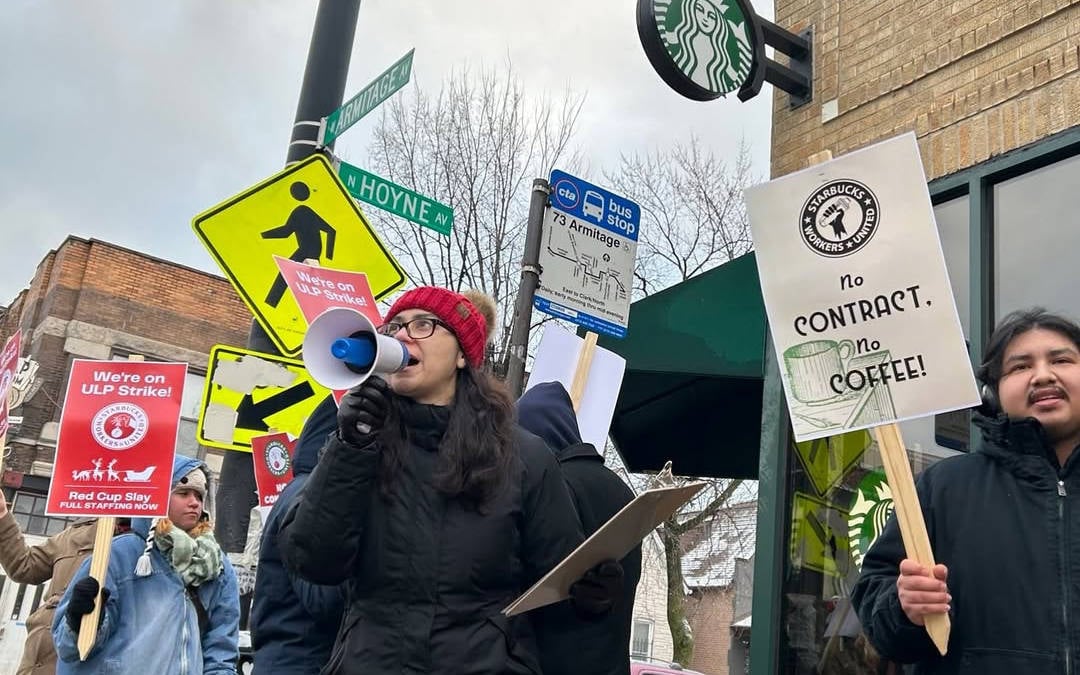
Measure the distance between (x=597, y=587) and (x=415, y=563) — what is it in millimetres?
458

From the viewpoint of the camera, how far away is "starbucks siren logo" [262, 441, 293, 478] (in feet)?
18.4

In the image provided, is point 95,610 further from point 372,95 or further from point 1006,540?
point 372,95

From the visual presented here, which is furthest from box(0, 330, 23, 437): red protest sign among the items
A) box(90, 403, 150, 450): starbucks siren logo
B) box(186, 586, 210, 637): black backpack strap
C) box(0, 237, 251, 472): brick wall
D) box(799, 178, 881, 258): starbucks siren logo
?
box(0, 237, 251, 472): brick wall

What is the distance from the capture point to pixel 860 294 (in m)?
2.65

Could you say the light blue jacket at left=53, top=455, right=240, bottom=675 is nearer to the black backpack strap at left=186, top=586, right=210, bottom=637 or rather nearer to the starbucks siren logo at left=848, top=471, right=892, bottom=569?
the black backpack strap at left=186, top=586, right=210, bottom=637

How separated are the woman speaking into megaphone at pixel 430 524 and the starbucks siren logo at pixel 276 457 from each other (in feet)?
10.7

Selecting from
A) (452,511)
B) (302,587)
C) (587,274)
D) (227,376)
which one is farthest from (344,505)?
(227,376)

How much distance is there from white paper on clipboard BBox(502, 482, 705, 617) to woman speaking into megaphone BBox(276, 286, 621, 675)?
0.25ft

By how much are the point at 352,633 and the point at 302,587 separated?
1.70ft

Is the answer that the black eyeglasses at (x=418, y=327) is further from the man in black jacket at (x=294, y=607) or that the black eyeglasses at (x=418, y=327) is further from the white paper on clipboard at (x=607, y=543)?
the white paper on clipboard at (x=607, y=543)

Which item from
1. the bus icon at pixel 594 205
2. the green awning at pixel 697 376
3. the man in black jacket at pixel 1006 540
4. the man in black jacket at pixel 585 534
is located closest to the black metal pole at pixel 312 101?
the bus icon at pixel 594 205

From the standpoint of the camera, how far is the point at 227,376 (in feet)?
18.8

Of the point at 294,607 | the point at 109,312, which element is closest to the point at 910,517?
the point at 294,607

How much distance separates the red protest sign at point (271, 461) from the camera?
5.59 meters
